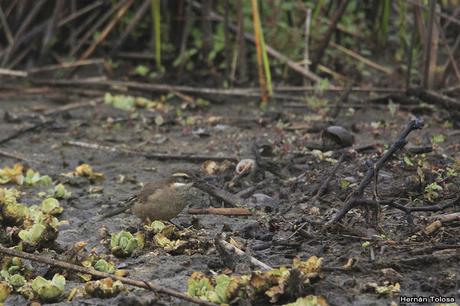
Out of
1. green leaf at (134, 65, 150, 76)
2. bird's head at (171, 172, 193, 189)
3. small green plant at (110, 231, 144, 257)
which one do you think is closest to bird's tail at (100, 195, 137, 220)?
bird's head at (171, 172, 193, 189)

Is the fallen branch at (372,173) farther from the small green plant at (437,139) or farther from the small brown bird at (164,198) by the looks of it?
the small green plant at (437,139)

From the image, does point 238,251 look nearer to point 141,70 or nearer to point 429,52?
point 429,52

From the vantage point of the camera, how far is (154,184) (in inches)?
199

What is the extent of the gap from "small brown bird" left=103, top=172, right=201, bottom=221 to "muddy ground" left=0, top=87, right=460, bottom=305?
0.15m

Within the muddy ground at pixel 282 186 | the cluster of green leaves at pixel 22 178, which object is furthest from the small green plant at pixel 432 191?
the cluster of green leaves at pixel 22 178

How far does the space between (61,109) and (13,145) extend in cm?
96

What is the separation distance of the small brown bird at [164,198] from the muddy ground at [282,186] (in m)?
0.15

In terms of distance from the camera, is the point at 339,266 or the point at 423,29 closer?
the point at 339,266

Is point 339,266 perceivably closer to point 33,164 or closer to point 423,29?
point 33,164

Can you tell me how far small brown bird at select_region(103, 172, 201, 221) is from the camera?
4.89 metres

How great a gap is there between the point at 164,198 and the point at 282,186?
0.96m

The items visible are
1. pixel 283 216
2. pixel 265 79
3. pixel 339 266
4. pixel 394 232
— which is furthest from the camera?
pixel 265 79

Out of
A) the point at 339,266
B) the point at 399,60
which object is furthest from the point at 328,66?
the point at 339,266

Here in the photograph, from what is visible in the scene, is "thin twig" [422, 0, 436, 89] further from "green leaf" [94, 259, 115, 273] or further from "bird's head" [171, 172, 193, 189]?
"green leaf" [94, 259, 115, 273]
